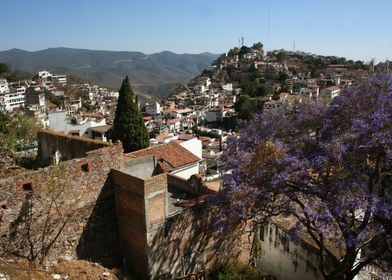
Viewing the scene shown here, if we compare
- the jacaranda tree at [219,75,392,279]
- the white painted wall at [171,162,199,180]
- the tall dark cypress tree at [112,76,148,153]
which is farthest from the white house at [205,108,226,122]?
the jacaranda tree at [219,75,392,279]

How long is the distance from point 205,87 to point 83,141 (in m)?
127

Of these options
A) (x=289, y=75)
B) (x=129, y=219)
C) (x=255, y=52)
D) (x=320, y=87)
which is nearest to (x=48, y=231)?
(x=129, y=219)

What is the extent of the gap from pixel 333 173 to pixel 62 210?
8.87 m

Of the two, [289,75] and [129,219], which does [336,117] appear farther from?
[289,75]

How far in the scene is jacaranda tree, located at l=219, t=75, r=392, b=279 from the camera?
10430mm

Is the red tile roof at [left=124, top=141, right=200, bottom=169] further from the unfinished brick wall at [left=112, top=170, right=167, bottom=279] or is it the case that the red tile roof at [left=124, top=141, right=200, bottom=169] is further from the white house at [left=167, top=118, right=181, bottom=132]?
the white house at [left=167, top=118, right=181, bottom=132]

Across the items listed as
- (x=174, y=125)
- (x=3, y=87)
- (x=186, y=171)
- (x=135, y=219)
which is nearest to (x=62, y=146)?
(x=135, y=219)

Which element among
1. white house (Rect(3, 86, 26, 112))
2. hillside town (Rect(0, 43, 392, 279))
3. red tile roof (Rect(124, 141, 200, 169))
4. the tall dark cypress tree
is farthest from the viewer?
white house (Rect(3, 86, 26, 112))

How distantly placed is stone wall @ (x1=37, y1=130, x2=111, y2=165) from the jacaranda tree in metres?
6.03

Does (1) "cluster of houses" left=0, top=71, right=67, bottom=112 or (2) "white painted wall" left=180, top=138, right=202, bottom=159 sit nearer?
(2) "white painted wall" left=180, top=138, right=202, bottom=159

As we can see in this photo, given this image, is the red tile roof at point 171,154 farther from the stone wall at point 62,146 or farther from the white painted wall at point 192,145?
the white painted wall at point 192,145

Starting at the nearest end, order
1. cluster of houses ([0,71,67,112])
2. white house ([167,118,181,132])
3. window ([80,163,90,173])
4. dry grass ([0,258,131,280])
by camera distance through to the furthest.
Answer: dry grass ([0,258,131,280]) → window ([80,163,90,173]) → white house ([167,118,181,132]) → cluster of houses ([0,71,67,112])

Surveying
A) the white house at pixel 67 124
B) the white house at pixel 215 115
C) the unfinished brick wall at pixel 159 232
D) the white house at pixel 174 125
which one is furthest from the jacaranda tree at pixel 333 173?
the white house at pixel 215 115

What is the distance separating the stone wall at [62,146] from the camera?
15.8 meters
